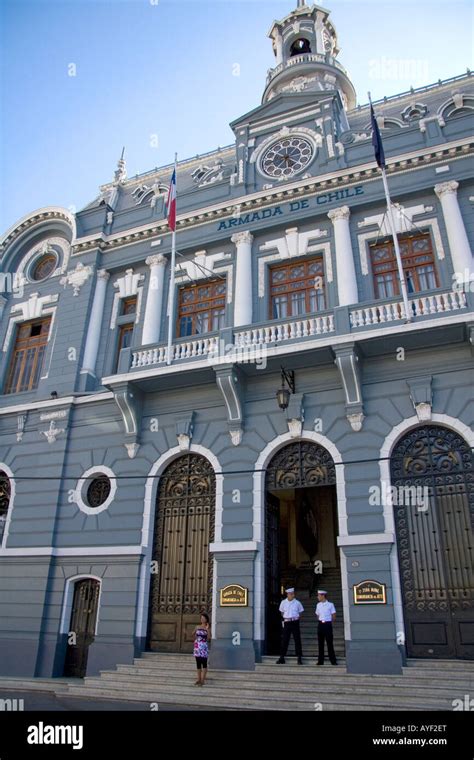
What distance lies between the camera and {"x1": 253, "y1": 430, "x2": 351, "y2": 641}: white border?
13.2 metres

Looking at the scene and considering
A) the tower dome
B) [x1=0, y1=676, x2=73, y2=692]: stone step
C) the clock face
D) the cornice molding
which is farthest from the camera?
the tower dome

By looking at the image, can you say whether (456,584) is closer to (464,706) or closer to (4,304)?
(464,706)

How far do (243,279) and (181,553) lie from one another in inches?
323

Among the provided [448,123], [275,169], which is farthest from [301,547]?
[448,123]

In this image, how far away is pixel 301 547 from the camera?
2028 cm

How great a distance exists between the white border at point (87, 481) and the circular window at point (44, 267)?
8.72m

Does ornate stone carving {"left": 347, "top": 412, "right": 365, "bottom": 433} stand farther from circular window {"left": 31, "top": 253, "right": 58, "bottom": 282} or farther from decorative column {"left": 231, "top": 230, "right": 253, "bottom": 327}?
circular window {"left": 31, "top": 253, "right": 58, "bottom": 282}

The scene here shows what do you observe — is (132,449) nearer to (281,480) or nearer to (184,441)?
(184,441)

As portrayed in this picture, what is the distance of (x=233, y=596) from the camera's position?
13.5m

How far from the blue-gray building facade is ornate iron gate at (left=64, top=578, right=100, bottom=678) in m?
0.06

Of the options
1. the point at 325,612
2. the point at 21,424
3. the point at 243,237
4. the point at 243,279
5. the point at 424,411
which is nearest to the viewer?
the point at 325,612

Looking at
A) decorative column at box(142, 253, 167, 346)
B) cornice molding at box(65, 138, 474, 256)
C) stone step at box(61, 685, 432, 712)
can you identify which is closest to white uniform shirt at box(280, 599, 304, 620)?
stone step at box(61, 685, 432, 712)

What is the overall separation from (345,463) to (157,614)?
20.8 ft

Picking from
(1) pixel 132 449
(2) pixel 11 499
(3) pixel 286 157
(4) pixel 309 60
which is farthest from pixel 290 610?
(4) pixel 309 60
